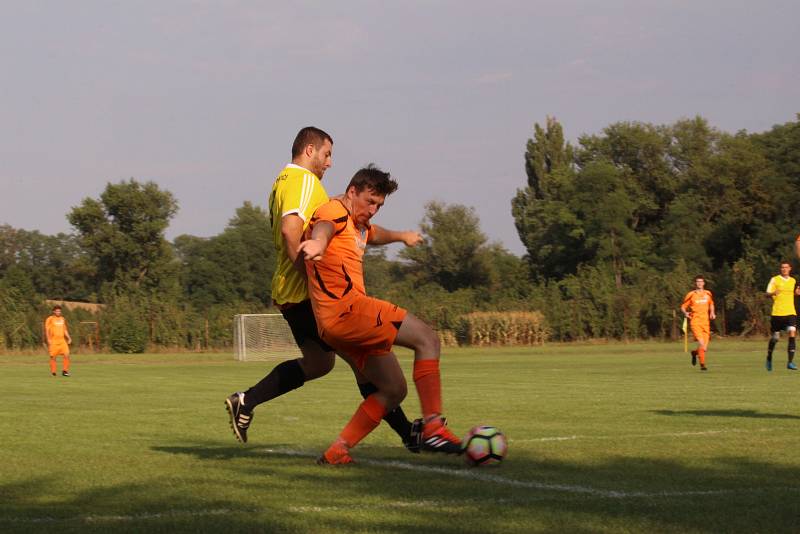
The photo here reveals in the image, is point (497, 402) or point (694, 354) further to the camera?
point (694, 354)

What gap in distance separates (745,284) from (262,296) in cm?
4910

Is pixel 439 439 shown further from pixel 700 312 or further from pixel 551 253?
pixel 551 253

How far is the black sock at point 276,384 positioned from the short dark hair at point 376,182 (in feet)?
4.63

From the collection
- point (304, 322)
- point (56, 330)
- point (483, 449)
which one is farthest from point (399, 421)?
point (56, 330)

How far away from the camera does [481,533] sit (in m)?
4.58

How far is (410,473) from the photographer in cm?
664

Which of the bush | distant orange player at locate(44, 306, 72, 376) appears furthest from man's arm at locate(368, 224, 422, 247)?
the bush

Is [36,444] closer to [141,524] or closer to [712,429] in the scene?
[141,524]

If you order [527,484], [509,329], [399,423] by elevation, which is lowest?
[527,484]

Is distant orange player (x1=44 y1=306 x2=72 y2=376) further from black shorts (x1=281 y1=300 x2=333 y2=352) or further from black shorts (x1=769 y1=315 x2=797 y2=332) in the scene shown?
black shorts (x1=281 y1=300 x2=333 y2=352)

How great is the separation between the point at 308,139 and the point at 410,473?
242 centimetres

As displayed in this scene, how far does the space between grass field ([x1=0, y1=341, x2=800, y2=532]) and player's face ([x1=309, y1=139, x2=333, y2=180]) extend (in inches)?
78.3

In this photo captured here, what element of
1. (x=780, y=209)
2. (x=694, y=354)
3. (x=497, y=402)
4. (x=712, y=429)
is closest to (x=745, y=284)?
(x=780, y=209)

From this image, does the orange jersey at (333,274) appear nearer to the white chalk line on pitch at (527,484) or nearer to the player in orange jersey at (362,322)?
the player in orange jersey at (362,322)
